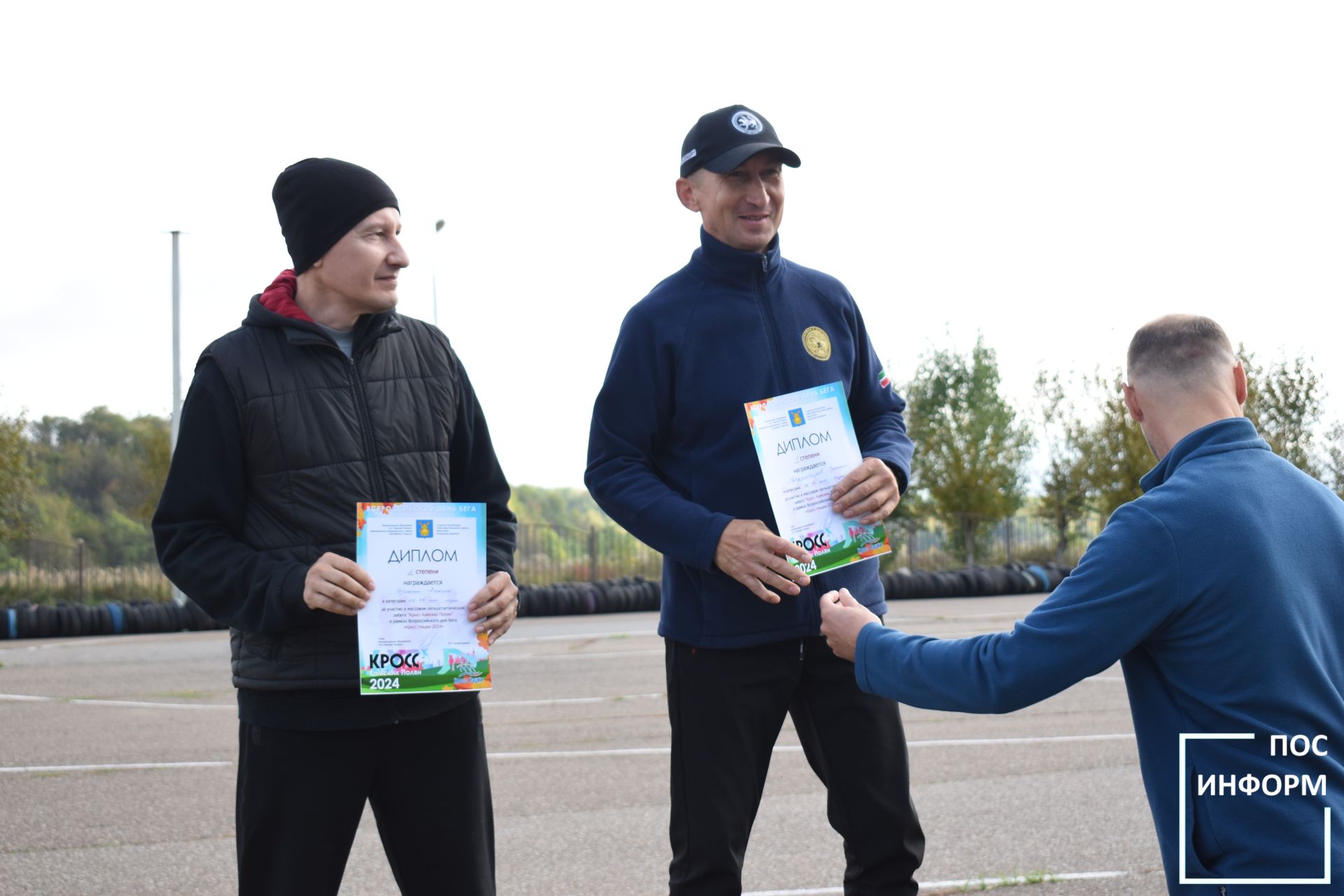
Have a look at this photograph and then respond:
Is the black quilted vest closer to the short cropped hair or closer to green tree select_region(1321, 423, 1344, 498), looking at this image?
the short cropped hair

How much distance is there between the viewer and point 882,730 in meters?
3.74

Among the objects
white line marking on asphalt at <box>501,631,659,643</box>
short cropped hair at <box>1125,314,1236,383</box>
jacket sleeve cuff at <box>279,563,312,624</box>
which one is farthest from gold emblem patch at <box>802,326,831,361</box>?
white line marking on asphalt at <box>501,631,659,643</box>

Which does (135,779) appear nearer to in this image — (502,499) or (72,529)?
(502,499)

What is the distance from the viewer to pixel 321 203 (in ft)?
11.3

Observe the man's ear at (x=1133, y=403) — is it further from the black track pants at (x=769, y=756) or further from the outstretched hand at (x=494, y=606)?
the outstretched hand at (x=494, y=606)

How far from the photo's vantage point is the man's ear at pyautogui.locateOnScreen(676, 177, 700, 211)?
399 cm

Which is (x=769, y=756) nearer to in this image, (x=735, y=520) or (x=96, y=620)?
(x=735, y=520)

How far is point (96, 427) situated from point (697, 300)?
66.9 metres

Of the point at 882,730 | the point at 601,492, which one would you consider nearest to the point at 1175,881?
the point at 882,730

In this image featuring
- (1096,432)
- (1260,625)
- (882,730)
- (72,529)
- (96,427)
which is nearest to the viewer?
(1260,625)

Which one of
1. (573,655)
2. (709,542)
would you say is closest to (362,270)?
(709,542)

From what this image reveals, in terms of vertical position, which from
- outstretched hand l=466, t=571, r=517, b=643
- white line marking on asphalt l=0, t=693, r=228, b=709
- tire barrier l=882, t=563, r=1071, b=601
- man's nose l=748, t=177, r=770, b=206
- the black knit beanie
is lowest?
white line marking on asphalt l=0, t=693, r=228, b=709

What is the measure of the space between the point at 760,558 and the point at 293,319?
136 centimetres

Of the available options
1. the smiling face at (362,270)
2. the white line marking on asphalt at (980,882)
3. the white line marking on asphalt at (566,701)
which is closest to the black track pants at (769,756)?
the smiling face at (362,270)
